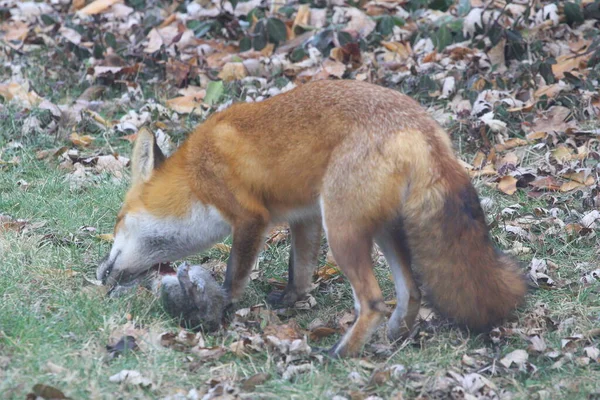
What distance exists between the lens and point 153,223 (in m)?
5.56

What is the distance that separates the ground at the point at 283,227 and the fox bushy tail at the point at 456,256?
0.98 feet

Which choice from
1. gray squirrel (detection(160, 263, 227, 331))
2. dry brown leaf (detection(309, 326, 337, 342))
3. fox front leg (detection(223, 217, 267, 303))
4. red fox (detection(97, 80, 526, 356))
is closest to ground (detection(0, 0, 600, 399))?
dry brown leaf (detection(309, 326, 337, 342))

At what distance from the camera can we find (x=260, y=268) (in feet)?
20.8

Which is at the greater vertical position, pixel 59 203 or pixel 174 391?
pixel 174 391

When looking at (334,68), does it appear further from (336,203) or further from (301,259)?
(336,203)

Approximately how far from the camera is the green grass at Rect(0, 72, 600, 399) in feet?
14.1

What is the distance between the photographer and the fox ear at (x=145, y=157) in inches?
221

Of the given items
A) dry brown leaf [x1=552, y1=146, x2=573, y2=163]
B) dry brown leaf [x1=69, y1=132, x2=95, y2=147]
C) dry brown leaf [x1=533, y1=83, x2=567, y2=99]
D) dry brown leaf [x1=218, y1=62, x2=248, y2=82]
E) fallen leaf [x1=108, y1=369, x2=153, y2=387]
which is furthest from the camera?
dry brown leaf [x1=218, y1=62, x2=248, y2=82]

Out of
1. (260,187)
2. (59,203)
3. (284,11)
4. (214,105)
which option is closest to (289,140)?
(260,187)

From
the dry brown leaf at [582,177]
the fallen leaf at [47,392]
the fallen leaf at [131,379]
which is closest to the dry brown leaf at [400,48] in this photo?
the dry brown leaf at [582,177]

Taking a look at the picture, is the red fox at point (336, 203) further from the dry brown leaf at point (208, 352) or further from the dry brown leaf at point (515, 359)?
the dry brown leaf at point (208, 352)

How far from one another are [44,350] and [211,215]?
1366 mm

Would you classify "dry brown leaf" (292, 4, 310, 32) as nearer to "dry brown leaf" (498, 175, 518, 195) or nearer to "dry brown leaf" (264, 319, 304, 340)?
"dry brown leaf" (498, 175, 518, 195)

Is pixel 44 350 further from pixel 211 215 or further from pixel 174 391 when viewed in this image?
pixel 211 215
